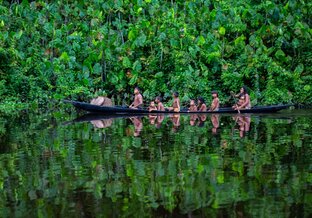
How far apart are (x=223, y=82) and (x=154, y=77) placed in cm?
232

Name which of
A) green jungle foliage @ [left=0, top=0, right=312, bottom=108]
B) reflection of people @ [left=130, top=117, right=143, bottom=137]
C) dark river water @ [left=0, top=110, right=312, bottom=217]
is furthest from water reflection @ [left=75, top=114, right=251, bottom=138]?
green jungle foliage @ [left=0, top=0, right=312, bottom=108]

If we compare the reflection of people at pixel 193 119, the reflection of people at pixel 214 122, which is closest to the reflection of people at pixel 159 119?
the reflection of people at pixel 193 119

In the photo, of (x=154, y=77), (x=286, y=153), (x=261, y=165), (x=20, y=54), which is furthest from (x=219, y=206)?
(x=20, y=54)

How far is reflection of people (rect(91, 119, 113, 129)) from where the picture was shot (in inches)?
533

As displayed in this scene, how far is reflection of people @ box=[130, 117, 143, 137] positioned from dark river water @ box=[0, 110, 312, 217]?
A: 44 mm

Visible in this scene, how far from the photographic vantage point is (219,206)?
6.23m

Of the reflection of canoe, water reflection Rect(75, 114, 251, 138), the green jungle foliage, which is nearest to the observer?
water reflection Rect(75, 114, 251, 138)

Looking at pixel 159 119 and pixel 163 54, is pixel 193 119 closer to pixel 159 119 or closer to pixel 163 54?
pixel 159 119

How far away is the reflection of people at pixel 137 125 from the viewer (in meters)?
12.2

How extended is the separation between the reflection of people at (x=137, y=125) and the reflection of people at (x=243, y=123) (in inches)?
79.5

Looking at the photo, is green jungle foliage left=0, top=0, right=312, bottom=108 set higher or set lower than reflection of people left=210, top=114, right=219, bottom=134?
higher

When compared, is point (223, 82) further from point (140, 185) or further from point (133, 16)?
point (140, 185)

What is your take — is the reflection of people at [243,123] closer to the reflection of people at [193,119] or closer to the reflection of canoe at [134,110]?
the reflection of canoe at [134,110]

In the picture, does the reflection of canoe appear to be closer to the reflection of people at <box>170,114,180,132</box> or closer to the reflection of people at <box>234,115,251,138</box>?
the reflection of people at <box>170,114,180,132</box>
